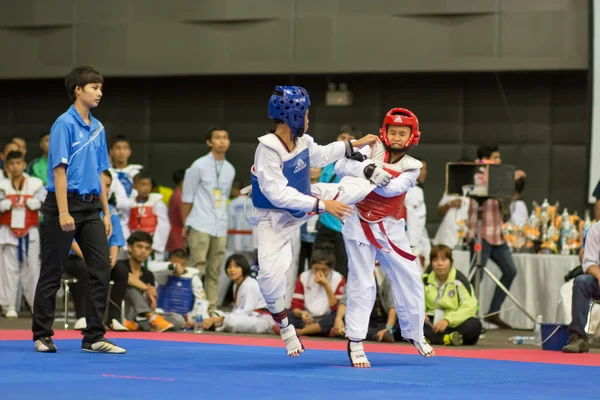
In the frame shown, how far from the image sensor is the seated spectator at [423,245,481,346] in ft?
26.2

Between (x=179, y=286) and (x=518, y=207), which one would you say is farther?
(x=518, y=207)

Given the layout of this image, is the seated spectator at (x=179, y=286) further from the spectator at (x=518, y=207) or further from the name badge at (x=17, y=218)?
the spectator at (x=518, y=207)

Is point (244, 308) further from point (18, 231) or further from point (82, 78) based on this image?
point (82, 78)

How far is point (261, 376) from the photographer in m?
5.02

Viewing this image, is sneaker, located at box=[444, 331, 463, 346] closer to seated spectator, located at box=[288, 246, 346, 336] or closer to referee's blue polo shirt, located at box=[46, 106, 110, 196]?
seated spectator, located at box=[288, 246, 346, 336]

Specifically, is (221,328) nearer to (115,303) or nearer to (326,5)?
(115,303)

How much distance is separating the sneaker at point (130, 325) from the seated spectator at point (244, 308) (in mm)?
740

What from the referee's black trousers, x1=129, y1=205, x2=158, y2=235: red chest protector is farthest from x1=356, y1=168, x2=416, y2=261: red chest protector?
x1=129, y1=205, x2=158, y2=235: red chest protector

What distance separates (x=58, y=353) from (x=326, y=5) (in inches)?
290

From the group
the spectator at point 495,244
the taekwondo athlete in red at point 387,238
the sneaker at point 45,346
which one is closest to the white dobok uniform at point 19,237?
the sneaker at point 45,346

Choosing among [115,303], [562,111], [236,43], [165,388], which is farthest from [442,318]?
[236,43]

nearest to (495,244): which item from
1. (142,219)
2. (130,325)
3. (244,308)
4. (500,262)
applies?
(500,262)

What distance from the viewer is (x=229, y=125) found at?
44.0 ft

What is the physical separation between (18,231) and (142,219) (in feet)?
3.84
